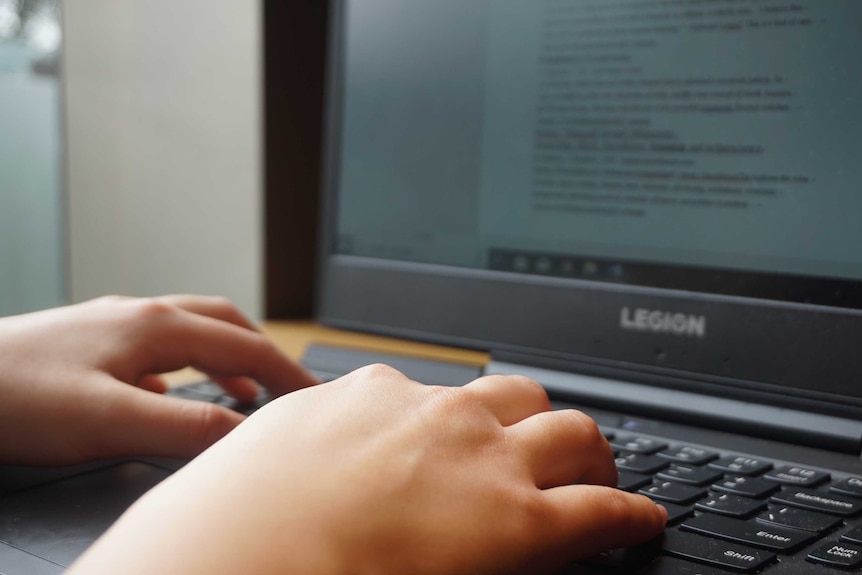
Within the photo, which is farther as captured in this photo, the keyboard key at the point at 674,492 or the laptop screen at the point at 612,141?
the laptop screen at the point at 612,141

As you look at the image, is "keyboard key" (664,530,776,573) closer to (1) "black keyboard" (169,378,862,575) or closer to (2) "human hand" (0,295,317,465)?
(1) "black keyboard" (169,378,862,575)

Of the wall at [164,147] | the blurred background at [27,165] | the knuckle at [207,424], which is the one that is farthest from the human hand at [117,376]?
the blurred background at [27,165]

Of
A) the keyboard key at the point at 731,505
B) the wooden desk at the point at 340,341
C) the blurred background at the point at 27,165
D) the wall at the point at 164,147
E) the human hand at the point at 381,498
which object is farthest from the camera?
the blurred background at the point at 27,165

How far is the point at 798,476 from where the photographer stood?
434 mm

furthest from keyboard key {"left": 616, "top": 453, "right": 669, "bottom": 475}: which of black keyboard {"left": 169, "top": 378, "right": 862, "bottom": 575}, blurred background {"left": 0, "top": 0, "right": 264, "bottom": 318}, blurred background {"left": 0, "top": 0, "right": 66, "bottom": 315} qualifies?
blurred background {"left": 0, "top": 0, "right": 66, "bottom": 315}

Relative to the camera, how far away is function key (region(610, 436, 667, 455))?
475mm

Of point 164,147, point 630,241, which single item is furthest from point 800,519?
point 164,147

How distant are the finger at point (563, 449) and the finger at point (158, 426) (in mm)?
171

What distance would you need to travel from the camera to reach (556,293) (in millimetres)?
627

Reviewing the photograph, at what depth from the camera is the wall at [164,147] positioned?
3.28ft

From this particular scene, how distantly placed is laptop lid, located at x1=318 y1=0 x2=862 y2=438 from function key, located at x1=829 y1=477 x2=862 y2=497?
3.5 inches

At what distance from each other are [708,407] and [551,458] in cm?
23

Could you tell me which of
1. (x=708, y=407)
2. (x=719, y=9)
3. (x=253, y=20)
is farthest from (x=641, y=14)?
(x=253, y=20)

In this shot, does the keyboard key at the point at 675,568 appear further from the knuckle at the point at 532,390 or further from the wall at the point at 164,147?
the wall at the point at 164,147
